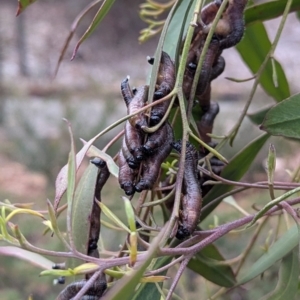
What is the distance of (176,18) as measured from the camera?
52 centimetres

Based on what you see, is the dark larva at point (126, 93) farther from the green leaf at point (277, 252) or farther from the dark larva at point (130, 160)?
the green leaf at point (277, 252)

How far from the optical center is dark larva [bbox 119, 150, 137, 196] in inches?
13.5

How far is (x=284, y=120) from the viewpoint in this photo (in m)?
0.44

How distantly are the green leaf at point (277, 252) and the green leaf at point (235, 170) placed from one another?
77 mm

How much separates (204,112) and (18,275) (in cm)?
141

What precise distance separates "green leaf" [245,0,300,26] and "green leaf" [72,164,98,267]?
0.24 metres

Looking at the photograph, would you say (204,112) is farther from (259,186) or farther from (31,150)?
(31,150)

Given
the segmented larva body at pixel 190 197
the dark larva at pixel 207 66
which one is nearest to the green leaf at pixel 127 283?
the segmented larva body at pixel 190 197

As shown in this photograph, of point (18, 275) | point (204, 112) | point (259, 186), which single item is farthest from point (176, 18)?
point (18, 275)

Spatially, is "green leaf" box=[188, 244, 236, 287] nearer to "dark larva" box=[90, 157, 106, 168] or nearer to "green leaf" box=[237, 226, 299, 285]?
"green leaf" box=[237, 226, 299, 285]

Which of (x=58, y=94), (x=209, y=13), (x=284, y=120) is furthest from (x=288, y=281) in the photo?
(x=58, y=94)

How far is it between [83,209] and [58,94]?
3448 mm

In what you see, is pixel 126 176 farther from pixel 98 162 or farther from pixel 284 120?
pixel 284 120

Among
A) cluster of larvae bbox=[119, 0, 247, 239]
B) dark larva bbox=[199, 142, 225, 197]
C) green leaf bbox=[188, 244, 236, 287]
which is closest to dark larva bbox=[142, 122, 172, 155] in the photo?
cluster of larvae bbox=[119, 0, 247, 239]
